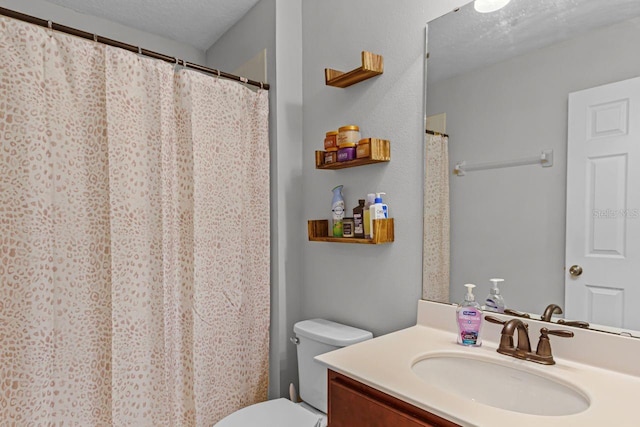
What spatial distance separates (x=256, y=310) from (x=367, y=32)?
4.86 feet

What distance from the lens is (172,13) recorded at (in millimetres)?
2215

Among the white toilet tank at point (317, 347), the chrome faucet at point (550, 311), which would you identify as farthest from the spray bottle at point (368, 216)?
the chrome faucet at point (550, 311)

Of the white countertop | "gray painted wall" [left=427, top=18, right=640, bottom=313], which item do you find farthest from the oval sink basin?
"gray painted wall" [left=427, top=18, right=640, bottom=313]

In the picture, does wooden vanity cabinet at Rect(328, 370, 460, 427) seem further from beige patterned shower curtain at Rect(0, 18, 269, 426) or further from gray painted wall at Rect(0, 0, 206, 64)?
gray painted wall at Rect(0, 0, 206, 64)

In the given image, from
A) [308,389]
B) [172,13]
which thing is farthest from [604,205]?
[172,13]

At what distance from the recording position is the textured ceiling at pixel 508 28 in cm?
105

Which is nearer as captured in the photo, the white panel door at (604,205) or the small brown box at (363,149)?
the white panel door at (604,205)

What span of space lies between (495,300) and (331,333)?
730 millimetres

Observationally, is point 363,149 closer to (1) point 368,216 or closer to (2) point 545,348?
(1) point 368,216

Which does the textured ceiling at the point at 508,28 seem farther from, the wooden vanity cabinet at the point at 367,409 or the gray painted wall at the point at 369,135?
the wooden vanity cabinet at the point at 367,409

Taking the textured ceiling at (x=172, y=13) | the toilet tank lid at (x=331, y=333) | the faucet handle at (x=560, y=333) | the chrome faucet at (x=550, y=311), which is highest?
the textured ceiling at (x=172, y=13)

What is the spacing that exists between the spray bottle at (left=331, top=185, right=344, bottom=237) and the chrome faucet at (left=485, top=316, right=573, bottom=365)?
2.55ft

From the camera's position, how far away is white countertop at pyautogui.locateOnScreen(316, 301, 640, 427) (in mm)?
786

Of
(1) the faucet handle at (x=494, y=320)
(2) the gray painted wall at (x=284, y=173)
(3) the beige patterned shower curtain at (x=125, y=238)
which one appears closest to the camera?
(1) the faucet handle at (x=494, y=320)
